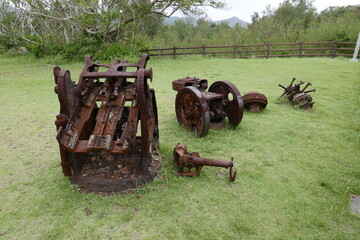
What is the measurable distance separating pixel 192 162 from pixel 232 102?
180cm

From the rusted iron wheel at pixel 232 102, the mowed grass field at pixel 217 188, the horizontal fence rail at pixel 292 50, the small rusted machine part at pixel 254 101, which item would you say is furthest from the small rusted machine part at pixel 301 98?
the horizontal fence rail at pixel 292 50

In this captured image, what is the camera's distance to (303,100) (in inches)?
220

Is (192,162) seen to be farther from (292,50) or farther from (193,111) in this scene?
(292,50)

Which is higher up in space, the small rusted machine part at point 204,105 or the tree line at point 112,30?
the tree line at point 112,30

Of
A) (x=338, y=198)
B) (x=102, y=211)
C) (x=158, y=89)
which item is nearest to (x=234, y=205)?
(x=338, y=198)

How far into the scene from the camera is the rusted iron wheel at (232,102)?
13.6 feet

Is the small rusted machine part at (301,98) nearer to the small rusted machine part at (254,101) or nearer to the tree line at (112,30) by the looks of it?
the small rusted machine part at (254,101)

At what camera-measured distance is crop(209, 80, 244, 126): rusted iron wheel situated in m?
4.16

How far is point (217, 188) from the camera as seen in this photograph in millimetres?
2791

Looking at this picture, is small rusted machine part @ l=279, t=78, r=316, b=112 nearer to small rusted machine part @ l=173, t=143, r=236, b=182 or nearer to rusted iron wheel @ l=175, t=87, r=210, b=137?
rusted iron wheel @ l=175, t=87, r=210, b=137

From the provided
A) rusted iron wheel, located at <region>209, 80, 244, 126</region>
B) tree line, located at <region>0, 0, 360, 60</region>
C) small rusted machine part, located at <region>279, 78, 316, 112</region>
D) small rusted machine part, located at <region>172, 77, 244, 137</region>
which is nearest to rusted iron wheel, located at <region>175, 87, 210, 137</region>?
small rusted machine part, located at <region>172, 77, 244, 137</region>

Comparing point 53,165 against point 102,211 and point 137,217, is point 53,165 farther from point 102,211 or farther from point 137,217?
point 137,217

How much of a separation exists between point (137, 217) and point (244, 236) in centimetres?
100

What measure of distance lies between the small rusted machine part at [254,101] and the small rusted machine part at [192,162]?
2.59 m
